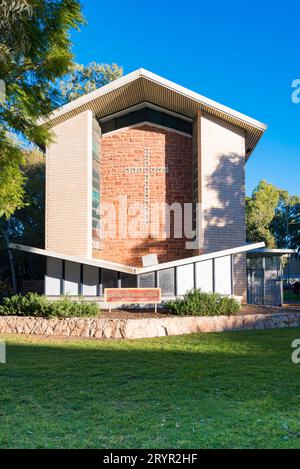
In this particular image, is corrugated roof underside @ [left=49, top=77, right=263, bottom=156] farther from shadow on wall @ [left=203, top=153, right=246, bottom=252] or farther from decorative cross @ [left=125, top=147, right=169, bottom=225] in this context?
decorative cross @ [left=125, top=147, right=169, bottom=225]

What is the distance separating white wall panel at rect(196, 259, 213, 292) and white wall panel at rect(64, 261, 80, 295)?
517 cm

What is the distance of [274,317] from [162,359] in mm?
6902

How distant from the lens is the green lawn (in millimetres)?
5027

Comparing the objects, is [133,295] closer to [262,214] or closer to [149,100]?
[149,100]

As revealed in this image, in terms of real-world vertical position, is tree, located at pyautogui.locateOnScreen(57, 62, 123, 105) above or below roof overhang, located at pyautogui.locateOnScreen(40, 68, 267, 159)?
above

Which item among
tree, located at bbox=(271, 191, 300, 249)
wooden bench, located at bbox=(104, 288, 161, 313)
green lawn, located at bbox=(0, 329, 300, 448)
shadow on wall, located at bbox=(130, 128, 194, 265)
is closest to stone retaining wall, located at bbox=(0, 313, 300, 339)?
wooden bench, located at bbox=(104, 288, 161, 313)

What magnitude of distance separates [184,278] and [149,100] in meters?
9.34

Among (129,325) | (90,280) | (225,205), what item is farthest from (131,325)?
(225,205)

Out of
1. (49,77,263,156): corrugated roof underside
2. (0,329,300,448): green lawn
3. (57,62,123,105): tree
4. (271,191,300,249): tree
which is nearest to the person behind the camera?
(0,329,300,448): green lawn

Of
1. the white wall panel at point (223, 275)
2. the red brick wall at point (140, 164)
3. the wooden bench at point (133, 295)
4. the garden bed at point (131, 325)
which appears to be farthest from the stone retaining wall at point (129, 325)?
the red brick wall at point (140, 164)

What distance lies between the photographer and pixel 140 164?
72.5 ft

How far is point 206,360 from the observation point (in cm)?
975

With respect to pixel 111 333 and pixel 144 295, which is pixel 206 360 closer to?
pixel 111 333

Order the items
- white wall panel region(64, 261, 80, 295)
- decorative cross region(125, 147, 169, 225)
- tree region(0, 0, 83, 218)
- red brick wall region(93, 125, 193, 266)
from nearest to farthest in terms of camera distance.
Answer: tree region(0, 0, 83, 218) → white wall panel region(64, 261, 80, 295) → red brick wall region(93, 125, 193, 266) → decorative cross region(125, 147, 169, 225)
